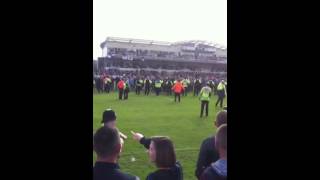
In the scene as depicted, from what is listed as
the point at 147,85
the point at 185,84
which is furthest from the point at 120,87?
the point at 147,85

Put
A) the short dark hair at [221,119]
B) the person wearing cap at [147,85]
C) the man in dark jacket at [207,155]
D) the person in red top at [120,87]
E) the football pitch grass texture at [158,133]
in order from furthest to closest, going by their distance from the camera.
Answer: the person wearing cap at [147,85]
the person in red top at [120,87]
the football pitch grass texture at [158,133]
the short dark hair at [221,119]
the man in dark jacket at [207,155]

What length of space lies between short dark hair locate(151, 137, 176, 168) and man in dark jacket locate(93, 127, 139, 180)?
0.88 feet

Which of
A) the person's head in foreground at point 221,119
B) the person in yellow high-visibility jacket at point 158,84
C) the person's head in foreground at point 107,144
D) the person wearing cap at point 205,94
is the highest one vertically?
the person in yellow high-visibility jacket at point 158,84

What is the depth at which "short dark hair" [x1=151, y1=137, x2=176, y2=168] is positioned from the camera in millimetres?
2820

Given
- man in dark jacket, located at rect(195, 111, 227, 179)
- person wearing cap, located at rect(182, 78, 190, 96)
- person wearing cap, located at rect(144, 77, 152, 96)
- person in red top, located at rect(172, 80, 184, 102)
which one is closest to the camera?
man in dark jacket, located at rect(195, 111, 227, 179)

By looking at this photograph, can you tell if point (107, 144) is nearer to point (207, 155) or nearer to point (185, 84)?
point (207, 155)

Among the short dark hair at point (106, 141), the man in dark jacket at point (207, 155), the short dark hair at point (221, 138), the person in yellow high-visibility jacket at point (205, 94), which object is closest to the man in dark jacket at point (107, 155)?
the short dark hair at point (106, 141)

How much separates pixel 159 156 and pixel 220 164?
0.50 m

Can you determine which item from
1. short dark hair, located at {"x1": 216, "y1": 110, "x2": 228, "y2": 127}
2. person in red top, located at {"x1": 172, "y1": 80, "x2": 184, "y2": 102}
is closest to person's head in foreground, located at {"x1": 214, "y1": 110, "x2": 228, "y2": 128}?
short dark hair, located at {"x1": 216, "y1": 110, "x2": 228, "y2": 127}

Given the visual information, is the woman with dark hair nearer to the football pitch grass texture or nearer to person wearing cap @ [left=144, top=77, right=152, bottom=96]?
the football pitch grass texture

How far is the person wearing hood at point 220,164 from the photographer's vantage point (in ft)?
9.38

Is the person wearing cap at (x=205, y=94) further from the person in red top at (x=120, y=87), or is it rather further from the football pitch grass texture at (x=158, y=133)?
the person in red top at (x=120, y=87)
